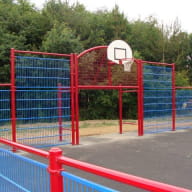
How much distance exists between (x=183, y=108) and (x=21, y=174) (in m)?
11.5

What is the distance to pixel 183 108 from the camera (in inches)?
533

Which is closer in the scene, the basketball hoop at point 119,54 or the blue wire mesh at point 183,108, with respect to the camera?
the basketball hoop at point 119,54

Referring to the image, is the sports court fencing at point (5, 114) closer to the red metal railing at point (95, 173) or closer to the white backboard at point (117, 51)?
the white backboard at point (117, 51)

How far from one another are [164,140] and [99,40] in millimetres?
14100

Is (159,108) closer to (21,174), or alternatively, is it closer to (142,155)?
(142,155)

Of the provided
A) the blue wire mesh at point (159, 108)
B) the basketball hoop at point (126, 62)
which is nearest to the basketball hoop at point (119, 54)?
the basketball hoop at point (126, 62)

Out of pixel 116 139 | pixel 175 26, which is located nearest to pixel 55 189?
pixel 116 139

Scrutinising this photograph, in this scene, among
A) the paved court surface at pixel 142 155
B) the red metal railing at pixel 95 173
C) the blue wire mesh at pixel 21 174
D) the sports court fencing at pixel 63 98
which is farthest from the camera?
the sports court fencing at pixel 63 98

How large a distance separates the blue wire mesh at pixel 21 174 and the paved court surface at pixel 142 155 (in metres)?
1.98

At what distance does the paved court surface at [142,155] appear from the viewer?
546 centimetres

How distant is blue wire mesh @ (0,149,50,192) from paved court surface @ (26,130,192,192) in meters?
1.98

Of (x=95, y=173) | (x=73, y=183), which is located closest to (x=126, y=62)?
(x=73, y=183)

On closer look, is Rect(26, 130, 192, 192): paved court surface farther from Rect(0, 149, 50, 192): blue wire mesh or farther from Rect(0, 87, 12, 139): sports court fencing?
Rect(0, 87, 12, 139): sports court fencing

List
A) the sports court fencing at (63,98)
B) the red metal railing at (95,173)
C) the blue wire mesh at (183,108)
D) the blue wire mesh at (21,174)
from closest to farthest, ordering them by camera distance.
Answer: the red metal railing at (95,173), the blue wire mesh at (21,174), the sports court fencing at (63,98), the blue wire mesh at (183,108)
